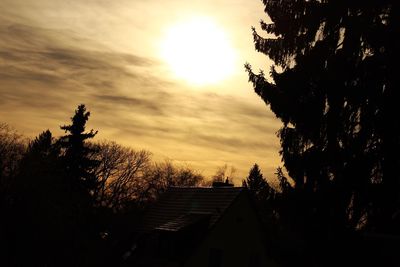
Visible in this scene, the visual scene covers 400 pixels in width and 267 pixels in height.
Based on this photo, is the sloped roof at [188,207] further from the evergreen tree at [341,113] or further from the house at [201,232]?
the evergreen tree at [341,113]

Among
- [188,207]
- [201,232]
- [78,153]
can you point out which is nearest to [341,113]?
[201,232]

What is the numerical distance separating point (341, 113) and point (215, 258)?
59.9 feet

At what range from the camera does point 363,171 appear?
14.8m

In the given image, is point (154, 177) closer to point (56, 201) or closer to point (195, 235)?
point (195, 235)

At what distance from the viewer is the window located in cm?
3128

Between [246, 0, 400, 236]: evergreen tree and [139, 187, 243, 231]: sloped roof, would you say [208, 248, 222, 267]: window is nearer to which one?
[139, 187, 243, 231]: sloped roof

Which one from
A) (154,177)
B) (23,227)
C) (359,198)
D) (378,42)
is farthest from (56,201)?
(154,177)

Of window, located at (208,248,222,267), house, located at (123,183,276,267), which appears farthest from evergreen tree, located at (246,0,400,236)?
window, located at (208,248,222,267)

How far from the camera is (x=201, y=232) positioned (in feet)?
102

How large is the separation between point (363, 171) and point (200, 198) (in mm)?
20239

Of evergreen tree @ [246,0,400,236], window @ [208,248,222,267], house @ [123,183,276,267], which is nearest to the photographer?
evergreen tree @ [246,0,400,236]

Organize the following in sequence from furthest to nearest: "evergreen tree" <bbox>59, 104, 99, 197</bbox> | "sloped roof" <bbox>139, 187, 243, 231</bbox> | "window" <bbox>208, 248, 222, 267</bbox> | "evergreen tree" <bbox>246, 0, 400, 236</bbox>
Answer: "evergreen tree" <bbox>59, 104, 99, 197</bbox> → "sloped roof" <bbox>139, 187, 243, 231</bbox> → "window" <bbox>208, 248, 222, 267</bbox> → "evergreen tree" <bbox>246, 0, 400, 236</bbox>

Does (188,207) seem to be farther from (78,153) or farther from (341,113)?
(341,113)

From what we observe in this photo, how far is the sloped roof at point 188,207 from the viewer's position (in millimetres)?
31797
